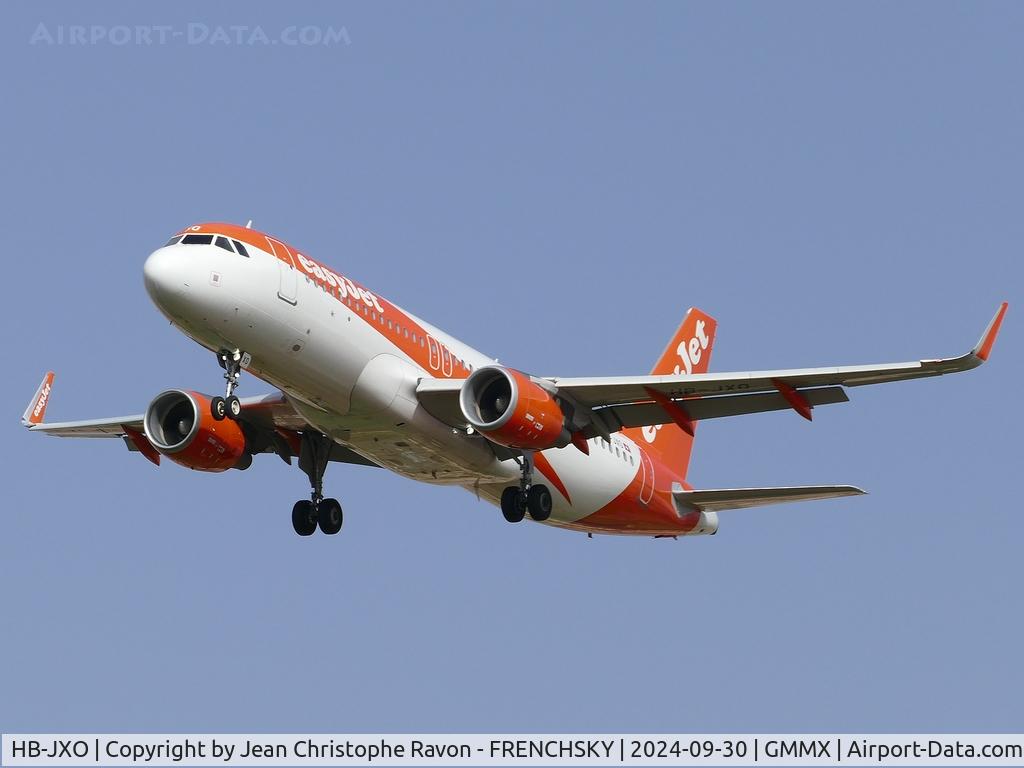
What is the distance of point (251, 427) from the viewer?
41500 mm

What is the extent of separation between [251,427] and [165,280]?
828 centimetres

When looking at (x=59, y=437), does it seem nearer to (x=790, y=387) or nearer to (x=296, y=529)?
(x=296, y=529)

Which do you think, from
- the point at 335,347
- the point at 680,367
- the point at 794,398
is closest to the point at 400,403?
the point at 335,347

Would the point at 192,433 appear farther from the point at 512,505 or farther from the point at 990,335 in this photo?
the point at 990,335

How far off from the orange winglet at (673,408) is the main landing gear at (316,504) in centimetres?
829

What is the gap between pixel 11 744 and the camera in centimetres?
3191

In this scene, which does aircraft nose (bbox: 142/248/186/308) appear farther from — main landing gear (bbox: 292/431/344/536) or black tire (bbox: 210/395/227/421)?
main landing gear (bbox: 292/431/344/536)

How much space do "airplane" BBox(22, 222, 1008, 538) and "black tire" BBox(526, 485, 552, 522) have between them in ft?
0.14

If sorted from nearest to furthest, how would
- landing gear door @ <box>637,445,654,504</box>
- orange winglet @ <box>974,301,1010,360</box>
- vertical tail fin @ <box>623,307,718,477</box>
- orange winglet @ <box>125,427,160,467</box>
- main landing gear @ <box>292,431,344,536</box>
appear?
orange winglet @ <box>974,301,1010,360</box>, main landing gear @ <box>292,431,344,536</box>, orange winglet @ <box>125,427,160,467</box>, landing gear door @ <box>637,445,654,504</box>, vertical tail fin @ <box>623,307,718,477</box>

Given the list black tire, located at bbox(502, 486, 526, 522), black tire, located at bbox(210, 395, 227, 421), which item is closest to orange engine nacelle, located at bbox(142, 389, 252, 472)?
black tire, located at bbox(210, 395, 227, 421)

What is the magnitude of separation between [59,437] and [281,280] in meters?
13.3

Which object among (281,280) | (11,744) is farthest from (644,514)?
(11,744)

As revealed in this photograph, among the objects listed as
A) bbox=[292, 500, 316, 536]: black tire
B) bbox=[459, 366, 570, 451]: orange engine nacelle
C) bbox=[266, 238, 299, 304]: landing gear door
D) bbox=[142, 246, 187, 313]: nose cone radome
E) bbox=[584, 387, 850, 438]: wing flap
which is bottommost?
bbox=[292, 500, 316, 536]: black tire

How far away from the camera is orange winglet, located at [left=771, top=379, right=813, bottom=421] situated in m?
36.6
